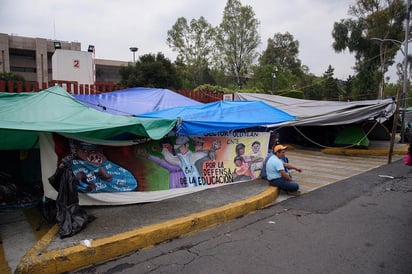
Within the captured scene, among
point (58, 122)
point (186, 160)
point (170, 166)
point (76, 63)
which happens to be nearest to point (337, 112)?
point (186, 160)

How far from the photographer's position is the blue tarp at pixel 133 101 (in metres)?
8.08

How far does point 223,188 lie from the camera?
273 inches

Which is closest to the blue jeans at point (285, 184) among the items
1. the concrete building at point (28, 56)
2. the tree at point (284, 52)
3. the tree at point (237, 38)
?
the tree at point (237, 38)

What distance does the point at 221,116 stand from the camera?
24.6 ft

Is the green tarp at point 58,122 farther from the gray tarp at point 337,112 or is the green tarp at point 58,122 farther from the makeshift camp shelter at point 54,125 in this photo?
the gray tarp at point 337,112

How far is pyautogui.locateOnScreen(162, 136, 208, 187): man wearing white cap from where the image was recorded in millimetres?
Answer: 6495

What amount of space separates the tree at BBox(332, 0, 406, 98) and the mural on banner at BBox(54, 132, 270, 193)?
25.8 m

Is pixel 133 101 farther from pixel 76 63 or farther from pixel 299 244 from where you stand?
pixel 299 244

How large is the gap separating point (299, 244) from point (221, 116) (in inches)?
156

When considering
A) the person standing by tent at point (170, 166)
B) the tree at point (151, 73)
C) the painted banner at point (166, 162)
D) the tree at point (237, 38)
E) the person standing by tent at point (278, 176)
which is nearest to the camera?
the painted banner at point (166, 162)

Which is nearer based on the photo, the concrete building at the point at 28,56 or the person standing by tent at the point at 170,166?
the person standing by tent at the point at 170,166

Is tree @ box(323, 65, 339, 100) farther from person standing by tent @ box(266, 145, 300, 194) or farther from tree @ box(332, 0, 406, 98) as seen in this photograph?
person standing by tent @ box(266, 145, 300, 194)

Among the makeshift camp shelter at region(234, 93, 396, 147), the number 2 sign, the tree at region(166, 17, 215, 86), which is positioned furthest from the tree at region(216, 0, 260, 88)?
the number 2 sign

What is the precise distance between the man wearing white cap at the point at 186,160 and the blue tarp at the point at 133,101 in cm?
211
